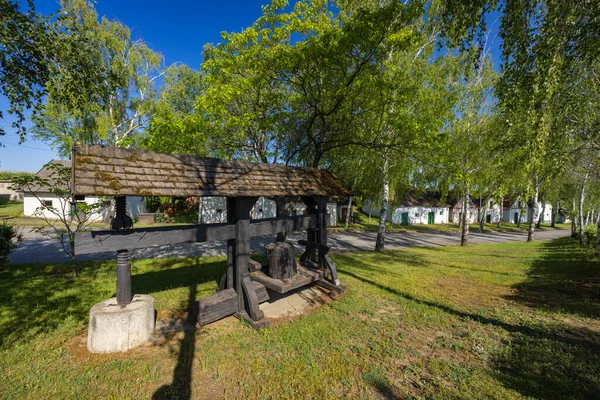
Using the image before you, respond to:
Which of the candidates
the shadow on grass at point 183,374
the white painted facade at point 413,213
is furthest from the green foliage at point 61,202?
the white painted facade at point 413,213

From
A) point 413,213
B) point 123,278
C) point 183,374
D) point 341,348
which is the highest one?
point 413,213

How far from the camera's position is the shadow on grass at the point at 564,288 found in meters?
5.80

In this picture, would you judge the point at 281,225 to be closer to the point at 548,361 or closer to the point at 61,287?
the point at 548,361

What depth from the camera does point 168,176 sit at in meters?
4.59

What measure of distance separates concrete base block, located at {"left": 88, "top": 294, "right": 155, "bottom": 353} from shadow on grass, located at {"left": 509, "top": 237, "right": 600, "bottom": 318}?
834 cm

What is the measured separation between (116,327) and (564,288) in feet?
36.0

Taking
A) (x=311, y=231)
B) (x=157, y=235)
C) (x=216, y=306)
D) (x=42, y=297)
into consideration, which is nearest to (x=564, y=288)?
(x=311, y=231)

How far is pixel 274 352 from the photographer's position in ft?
13.8

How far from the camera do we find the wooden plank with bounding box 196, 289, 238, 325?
199 inches

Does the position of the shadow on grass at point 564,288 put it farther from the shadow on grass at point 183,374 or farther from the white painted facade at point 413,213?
the white painted facade at point 413,213

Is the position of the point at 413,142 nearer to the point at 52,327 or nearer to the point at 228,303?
the point at 228,303

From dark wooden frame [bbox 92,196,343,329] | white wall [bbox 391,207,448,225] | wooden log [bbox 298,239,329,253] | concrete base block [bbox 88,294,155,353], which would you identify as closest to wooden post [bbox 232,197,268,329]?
dark wooden frame [bbox 92,196,343,329]

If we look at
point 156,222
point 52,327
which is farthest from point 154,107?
point 52,327

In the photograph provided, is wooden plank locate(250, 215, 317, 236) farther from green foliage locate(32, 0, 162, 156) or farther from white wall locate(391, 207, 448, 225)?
white wall locate(391, 207, 448, 225)
